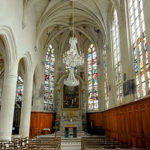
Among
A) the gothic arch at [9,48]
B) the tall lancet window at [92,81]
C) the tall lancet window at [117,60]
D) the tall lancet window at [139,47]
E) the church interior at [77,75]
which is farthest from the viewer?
the tall lancet window at [92,81]

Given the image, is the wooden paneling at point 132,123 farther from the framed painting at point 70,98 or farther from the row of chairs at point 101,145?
the framed painting at point 70,98

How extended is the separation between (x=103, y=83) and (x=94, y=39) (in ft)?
19.9

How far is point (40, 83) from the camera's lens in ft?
67.5

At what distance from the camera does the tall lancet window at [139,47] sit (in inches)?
369

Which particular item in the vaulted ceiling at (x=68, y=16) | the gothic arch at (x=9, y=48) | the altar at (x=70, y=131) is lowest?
the altar at (x=70, y=131)

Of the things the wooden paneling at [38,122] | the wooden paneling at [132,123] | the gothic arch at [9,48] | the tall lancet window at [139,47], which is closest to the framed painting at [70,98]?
the wooden paneling at [38,122]

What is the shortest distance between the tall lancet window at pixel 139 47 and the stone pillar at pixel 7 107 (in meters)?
8.21

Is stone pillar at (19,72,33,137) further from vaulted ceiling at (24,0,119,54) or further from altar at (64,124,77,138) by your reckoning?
vaulted ceiling at (24,0,119,54)

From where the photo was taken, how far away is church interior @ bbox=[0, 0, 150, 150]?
9.89 meters

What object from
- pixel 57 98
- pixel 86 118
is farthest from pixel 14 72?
pixel 86 118

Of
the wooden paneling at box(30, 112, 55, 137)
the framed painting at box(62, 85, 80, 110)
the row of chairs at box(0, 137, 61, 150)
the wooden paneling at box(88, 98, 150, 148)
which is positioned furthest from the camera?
the framed painting at box(62, 85, 80, 110)

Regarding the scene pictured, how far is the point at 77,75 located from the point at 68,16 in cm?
747

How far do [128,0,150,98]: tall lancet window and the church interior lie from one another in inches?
2.3

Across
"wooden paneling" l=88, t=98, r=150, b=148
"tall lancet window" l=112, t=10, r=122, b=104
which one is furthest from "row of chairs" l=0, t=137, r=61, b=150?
"tall lancet window" l=112, t=10, r=122, b=104
